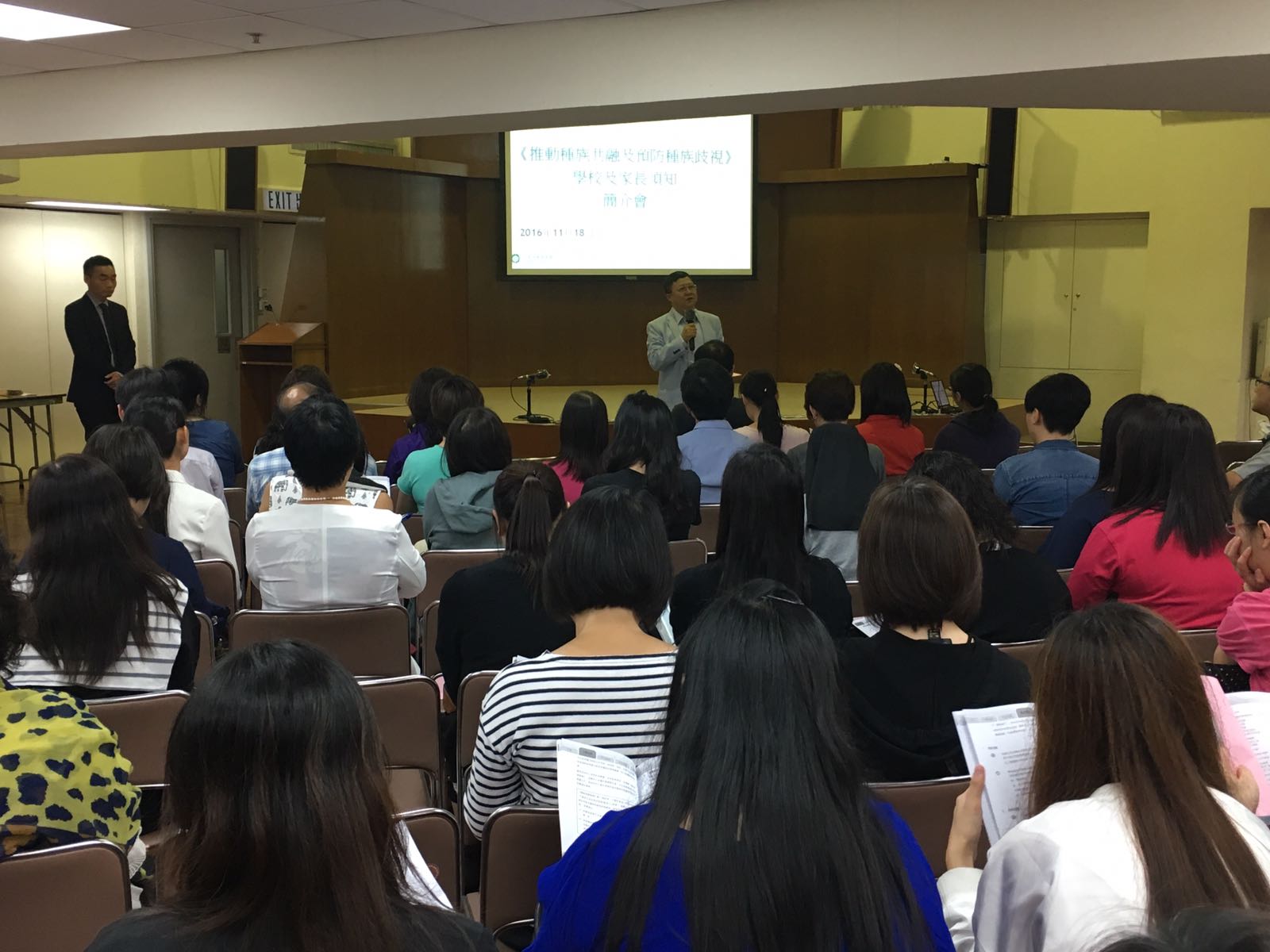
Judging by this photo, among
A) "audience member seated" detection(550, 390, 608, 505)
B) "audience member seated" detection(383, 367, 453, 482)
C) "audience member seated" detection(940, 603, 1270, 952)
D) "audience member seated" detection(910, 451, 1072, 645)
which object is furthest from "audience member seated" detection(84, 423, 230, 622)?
"audience member seated" detection(940, 603, 1270, 952)

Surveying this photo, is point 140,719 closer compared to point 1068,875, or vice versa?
point 1068,875

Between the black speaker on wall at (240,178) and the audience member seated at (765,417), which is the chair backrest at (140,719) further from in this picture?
the black speaker on wall at (240,178)

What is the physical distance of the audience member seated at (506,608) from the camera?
2947 millimetres

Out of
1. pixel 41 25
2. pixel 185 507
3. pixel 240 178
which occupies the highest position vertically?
pixel 41 25

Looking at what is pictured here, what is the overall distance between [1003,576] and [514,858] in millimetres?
1683

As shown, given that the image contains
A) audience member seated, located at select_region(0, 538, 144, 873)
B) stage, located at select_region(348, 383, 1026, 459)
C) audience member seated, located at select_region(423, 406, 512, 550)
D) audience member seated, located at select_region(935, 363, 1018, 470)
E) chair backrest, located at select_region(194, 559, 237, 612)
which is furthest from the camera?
stage, located at select_region(348, 383, 1026, 459)

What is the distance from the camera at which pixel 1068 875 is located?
4.68 feet

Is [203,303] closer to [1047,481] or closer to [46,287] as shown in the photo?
[46,287]

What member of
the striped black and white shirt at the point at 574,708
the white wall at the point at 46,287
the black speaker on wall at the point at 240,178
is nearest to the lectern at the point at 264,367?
the white wall at the point at 46,287

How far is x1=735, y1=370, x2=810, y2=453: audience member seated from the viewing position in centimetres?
549

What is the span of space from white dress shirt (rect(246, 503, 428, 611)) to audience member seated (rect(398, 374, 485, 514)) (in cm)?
127

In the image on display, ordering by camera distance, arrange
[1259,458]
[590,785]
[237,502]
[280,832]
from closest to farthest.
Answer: [280,832] < [590,785] < [1259,458] < [237,502]

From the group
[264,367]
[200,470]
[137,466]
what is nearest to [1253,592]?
[137,466]

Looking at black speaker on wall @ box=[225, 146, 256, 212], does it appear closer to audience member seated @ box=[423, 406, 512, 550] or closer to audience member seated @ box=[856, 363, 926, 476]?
audience member seated @ box=[856, 363, 926, 476]
